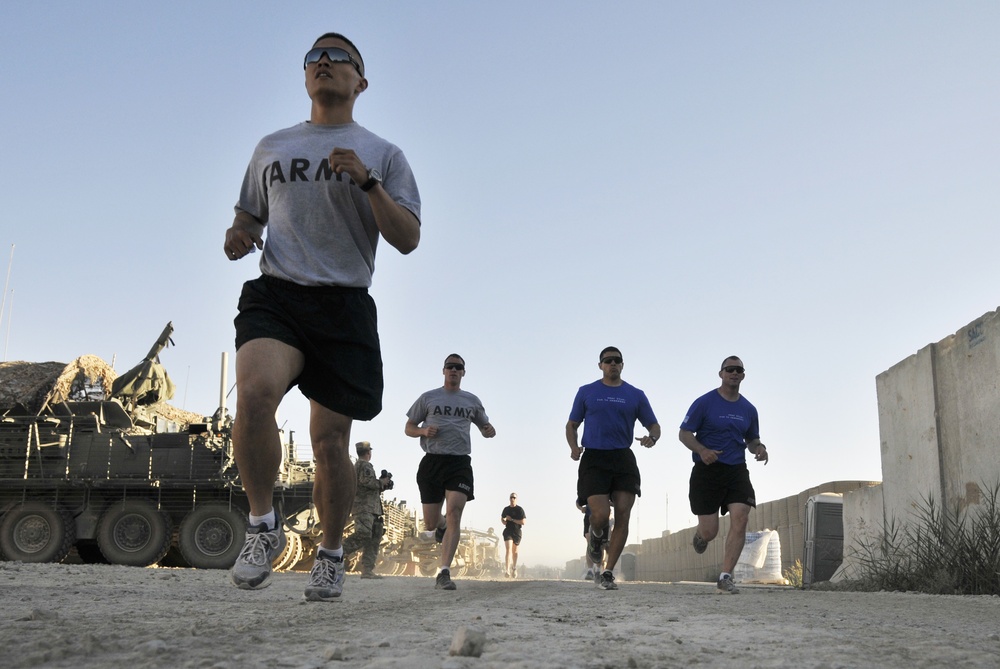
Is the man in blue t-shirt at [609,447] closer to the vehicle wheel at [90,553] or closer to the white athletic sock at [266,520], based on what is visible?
the white athletic sock at [266,520]

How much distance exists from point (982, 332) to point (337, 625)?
569 cm

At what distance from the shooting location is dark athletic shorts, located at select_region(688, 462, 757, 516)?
24.7ft

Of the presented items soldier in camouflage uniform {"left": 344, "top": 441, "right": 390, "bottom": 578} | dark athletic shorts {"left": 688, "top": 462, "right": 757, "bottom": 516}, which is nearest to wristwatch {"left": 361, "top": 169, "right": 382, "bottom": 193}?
dark athletic shorts {"left": 688, "top": 462, "right": 757, "bottom": 516}

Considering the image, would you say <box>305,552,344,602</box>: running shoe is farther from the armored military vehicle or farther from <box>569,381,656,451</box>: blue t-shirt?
the armored military vehicle

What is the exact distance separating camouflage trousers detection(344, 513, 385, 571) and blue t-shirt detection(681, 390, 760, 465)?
397 cm

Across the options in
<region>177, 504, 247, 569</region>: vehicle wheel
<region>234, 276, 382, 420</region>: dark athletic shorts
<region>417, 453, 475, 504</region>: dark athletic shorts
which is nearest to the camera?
<region>234, 276, 382, 420</region>: dark athletic shorts

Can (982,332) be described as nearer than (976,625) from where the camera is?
No

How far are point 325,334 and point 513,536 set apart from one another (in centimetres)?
1714

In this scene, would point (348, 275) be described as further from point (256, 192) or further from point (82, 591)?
point (82, 591)

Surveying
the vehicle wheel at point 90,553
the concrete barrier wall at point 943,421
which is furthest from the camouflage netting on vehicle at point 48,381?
the concrete barrier wall at point 943,421

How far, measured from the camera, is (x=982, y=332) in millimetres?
7090

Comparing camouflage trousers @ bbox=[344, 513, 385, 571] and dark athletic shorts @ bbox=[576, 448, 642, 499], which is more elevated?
dark athletic shorts @ bbox=[576, 448, 642, 499]

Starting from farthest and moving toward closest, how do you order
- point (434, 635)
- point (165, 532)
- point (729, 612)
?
point (165, 532)
point (729, 612)
point (434, 635)

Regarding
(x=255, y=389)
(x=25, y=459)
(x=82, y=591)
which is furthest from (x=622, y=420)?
(x=25, y=459)
